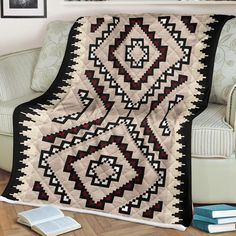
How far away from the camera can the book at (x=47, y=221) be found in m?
2.55

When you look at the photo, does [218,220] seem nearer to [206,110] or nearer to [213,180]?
[213,180]

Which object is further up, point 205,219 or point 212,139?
point 212,139

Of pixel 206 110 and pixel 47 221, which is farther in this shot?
pixel 206 110

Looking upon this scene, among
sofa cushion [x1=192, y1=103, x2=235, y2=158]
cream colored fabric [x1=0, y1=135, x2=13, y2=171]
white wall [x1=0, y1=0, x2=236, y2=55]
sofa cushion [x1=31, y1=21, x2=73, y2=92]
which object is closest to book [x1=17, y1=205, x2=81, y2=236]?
cream colored fabric [x1=0, y1=135, x2=13, y2=171]

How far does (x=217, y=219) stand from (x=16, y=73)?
5.06 ft

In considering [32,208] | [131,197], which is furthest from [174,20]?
[32,208]

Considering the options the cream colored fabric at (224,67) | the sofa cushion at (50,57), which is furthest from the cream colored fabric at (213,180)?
the sofa cushion at (50,57)

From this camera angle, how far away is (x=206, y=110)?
3.01 m

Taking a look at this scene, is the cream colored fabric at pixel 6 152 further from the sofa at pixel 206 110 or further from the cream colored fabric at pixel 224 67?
the cream colored fabric at pixel 224 67

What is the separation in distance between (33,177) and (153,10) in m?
1.41

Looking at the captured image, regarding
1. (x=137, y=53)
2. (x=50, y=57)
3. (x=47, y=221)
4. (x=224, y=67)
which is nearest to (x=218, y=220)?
(x=47, y=221)

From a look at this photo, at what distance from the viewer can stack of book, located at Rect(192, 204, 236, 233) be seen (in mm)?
2545

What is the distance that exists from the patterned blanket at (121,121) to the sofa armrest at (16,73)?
0.20m

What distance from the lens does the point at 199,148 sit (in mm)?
2721
